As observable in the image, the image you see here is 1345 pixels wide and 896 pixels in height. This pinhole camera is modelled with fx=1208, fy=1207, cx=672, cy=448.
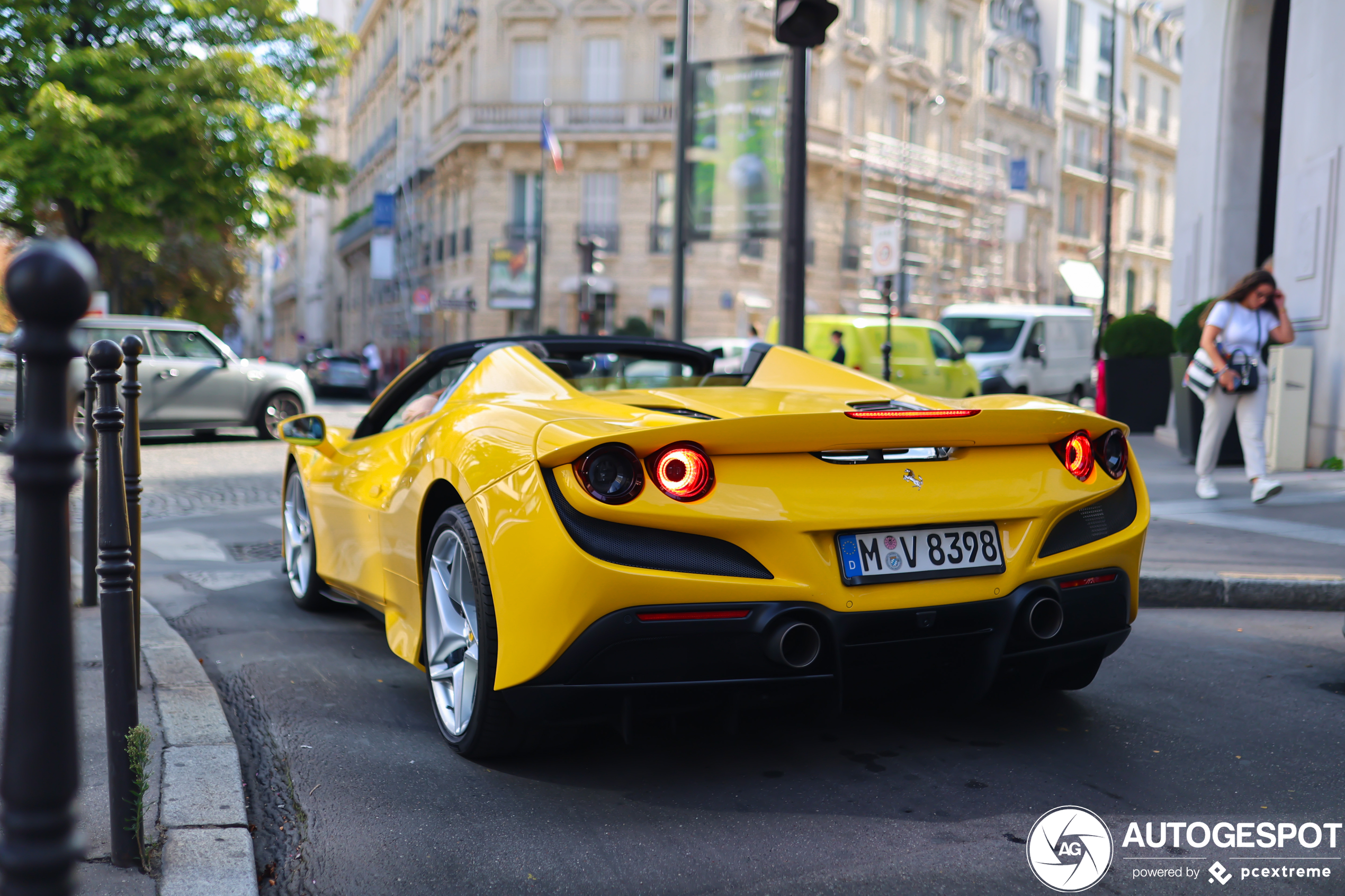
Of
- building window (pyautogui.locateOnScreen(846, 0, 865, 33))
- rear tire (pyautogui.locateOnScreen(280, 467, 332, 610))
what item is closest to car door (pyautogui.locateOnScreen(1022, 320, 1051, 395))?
rear tire (pyautogui.locateOnScreen(280, 467, 332, 610))

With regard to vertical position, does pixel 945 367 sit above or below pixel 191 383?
above

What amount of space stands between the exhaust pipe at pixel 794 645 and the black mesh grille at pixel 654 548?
0.14 metres

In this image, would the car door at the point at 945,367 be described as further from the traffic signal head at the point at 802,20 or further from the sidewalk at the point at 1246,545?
the traffic signal head at the point at 802,20

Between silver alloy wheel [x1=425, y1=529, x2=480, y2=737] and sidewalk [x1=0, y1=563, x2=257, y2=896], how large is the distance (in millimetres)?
575

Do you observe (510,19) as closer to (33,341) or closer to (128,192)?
(128,192)

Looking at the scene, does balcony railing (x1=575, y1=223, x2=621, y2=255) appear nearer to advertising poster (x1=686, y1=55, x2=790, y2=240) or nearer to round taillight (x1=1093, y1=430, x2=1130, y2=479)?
advertising poster (x1=686, y1=55, x2=790, y2=240)

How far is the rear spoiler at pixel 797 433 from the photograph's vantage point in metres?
2.90

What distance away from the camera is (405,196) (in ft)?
151

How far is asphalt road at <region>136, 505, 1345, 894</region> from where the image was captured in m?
2.61

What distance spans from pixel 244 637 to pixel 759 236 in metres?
9.19

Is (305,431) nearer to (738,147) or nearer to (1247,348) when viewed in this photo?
(1247,348)

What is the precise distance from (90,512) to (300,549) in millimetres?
1097

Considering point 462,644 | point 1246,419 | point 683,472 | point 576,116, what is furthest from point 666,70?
point 683,472

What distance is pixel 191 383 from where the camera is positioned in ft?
48.6
